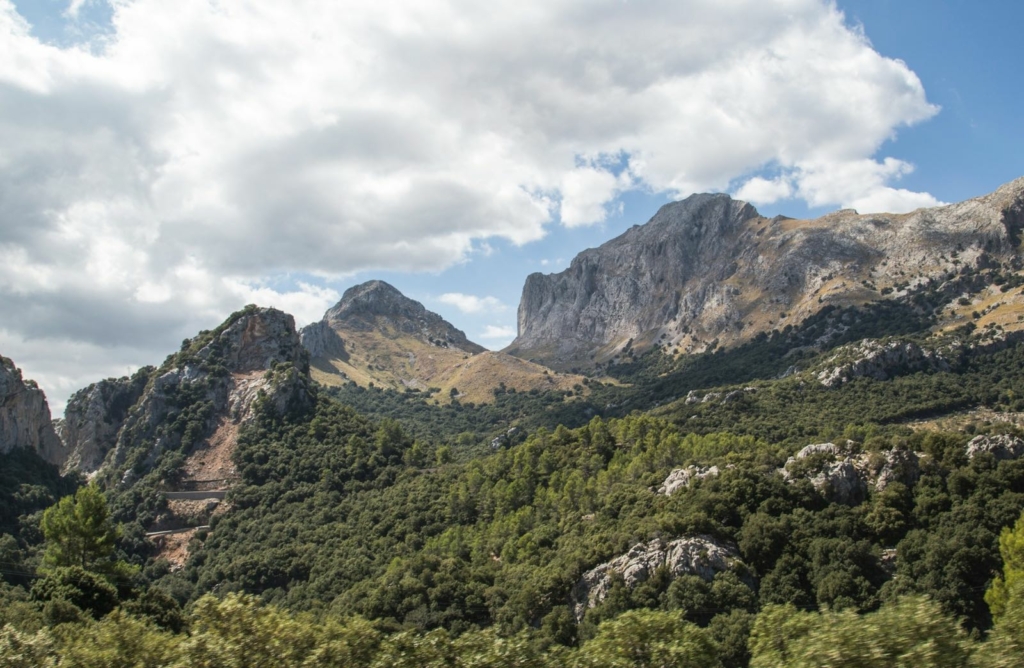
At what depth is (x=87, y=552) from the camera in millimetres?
69562

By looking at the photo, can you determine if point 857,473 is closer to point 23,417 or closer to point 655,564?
point 655,564

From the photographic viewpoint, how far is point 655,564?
217 ft

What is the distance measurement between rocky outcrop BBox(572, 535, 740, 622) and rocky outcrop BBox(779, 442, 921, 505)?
15163 mm

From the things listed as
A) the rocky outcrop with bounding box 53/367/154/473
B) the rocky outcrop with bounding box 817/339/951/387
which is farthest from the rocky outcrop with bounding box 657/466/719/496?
the rocky outcrop with bounding box 53/367/154/473

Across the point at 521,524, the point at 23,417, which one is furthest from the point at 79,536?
the point at 23,417

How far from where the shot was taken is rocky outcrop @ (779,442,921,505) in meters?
73.6

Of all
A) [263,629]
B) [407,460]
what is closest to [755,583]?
[263,629]

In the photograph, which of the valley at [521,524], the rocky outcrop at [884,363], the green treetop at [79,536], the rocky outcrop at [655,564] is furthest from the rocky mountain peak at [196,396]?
the rocky outcrop at [884,363]

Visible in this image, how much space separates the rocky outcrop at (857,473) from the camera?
73625 millimetres

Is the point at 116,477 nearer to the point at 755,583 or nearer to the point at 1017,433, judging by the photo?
the point at 755,583

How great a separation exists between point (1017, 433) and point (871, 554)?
113 ft

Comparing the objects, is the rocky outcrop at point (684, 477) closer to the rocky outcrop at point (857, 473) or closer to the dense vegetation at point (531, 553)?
the dense vegetation at point (531, 553)

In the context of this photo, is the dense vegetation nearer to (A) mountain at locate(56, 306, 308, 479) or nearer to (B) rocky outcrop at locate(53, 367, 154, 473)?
(A) mountain at locate(56, 306, 308, 479)

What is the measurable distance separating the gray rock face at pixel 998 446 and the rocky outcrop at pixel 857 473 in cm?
592
